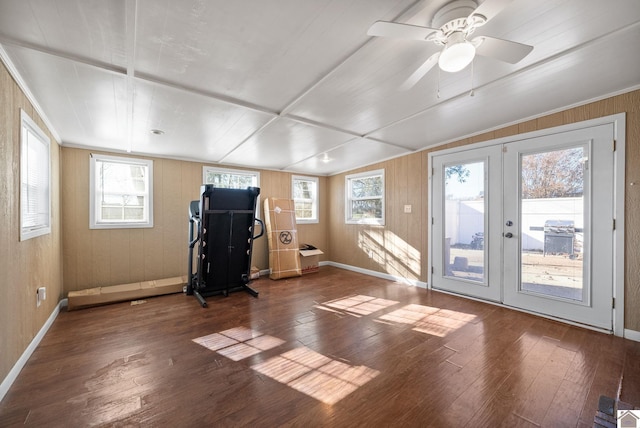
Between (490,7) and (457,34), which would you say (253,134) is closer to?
(457,34)

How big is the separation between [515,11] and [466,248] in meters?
3.14

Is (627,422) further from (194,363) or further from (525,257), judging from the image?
(194,363)

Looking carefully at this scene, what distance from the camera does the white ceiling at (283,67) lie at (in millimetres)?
1511

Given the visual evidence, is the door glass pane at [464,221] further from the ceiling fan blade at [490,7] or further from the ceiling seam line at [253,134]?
the ceiling seam line at [253,134]

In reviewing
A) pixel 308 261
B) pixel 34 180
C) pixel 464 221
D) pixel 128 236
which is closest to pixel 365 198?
pixel 308 261

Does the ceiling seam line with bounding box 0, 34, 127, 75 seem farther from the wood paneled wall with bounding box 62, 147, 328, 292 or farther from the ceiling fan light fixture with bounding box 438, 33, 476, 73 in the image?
the wood paneled wall with bounding box 62, 147, 328, 292

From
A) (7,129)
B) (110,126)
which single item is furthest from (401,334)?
(110,126)

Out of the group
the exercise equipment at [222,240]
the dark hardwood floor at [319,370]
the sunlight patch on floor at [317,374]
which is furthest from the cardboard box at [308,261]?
the sunlight patch on floor at [317,374]

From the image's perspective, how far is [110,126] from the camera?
10.3 feet

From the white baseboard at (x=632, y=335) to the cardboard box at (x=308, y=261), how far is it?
4.57 m

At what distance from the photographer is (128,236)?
422 cm

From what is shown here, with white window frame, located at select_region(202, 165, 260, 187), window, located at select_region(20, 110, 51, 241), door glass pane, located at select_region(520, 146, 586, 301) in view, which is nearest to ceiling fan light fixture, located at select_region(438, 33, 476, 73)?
door glass pane, located at select_region(520, 146, 586, 301)

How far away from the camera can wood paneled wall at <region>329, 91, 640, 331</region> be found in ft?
8.27

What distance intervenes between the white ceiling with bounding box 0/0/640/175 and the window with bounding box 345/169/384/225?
1953 millimetres
